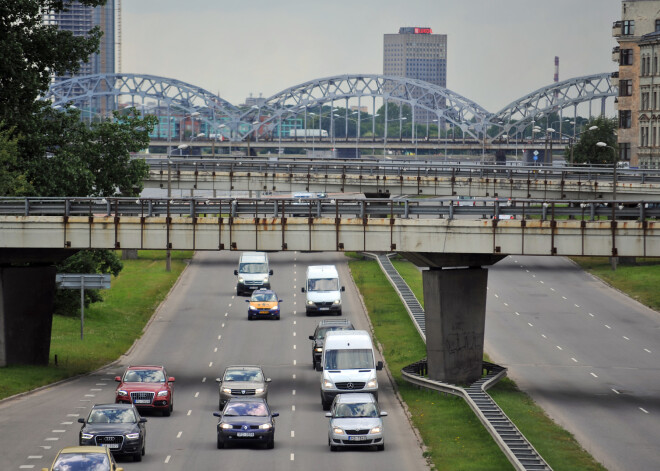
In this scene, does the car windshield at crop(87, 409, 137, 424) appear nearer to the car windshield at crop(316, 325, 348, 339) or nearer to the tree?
A: the car windshield at crop(316, 325, 348, 339)

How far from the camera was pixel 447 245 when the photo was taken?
169 ft

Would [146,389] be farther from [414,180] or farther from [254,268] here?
[414,180]

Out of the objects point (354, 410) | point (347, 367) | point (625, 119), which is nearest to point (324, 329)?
point (347, 367)

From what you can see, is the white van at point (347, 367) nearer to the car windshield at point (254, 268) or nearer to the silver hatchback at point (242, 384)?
the silver hatchback at point (242, 384)

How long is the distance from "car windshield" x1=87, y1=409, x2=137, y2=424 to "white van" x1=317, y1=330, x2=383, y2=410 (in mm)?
11263

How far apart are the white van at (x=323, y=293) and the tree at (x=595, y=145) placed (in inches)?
2913

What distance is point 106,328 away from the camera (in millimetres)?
70938

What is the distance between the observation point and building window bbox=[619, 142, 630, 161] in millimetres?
134125

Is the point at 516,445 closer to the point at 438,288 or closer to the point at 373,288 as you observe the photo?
the point at 438,288

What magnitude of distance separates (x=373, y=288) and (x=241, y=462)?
167 feet

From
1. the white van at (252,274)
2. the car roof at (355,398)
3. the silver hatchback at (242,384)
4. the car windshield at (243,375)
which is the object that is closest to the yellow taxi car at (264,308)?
the white van at (252,274)

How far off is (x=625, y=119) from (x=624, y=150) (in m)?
5.26

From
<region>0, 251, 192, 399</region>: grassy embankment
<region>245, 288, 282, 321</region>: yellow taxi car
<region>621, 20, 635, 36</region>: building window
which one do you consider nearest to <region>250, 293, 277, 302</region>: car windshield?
<region>245, 288, 282, 321</region>: yellow taxi car

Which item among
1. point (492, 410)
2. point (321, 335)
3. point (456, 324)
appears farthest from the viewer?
point (321, 335)
